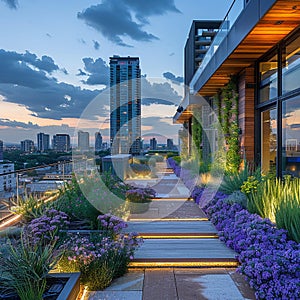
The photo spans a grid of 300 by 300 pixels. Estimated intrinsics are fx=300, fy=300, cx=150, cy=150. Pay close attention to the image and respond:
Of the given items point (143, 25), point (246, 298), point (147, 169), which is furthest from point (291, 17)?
point (143, 25)

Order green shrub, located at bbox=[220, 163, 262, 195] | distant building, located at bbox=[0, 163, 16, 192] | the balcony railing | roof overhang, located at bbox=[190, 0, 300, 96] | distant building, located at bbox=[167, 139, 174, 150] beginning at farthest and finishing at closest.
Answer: distant building, located at bbox=[167, 139, 174, 150] < green shrub, located at bbox=[220, 163, 262, 195] < the balcony railing < distant building, located at bbox=[0, 163, 16, 192] < roof overhang, located at bbox=[190, 0, 300, 96]

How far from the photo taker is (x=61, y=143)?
37.5ft

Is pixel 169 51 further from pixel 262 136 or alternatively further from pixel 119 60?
pixel 262 136

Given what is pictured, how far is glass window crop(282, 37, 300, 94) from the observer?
4805mm

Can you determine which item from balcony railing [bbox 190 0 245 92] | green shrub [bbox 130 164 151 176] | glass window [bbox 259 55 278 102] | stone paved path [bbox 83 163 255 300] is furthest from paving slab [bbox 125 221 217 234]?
green shrub [bbox 130 164 151 176]

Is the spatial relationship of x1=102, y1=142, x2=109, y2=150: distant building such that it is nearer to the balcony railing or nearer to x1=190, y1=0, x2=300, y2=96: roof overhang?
x1=190, y1=0, x2=300, y2=96: roof overhang

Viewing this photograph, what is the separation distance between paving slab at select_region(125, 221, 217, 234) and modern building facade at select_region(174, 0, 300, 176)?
→ 180cm

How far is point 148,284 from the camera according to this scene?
2.89 metres

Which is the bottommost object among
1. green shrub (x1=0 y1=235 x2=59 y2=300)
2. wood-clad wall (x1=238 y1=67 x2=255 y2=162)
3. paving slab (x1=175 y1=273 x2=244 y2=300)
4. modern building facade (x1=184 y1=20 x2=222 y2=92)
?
paving slab (x1=175 y1=273 x2=244 y2=300)

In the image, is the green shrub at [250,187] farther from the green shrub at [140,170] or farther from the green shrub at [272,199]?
the green shrub at [140,170]

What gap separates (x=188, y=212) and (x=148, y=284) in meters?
2.88

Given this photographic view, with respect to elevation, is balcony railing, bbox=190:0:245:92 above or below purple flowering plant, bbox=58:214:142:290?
above

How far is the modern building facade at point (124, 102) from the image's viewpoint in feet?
38.3

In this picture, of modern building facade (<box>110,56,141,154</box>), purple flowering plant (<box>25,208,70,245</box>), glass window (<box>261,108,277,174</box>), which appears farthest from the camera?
modern building facade (<box>110,56,141,154</box>)
